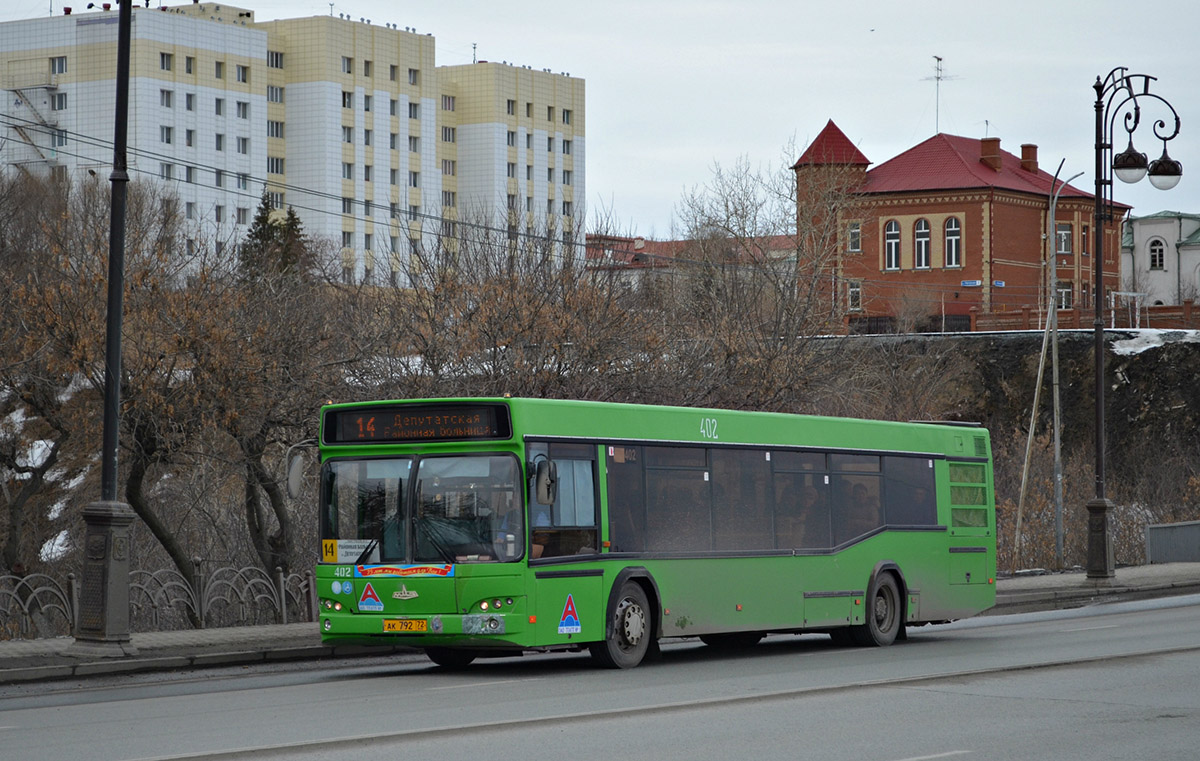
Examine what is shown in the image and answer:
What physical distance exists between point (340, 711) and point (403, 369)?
16.2m

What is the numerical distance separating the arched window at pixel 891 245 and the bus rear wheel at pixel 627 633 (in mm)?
71340

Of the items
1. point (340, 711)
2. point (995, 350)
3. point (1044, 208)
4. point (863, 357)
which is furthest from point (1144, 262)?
point (340, 711)

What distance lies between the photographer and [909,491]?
67.2 ft

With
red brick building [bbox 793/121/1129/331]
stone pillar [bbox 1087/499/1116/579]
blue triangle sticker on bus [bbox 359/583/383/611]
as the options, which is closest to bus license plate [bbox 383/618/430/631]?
blue triangle sticker on bus [bbox 359/583/383/611]

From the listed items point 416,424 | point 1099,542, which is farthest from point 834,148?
point 416,424

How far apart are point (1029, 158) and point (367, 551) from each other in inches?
3269

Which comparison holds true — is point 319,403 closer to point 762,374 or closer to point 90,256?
point 90,256

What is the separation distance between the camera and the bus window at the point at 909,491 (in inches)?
790

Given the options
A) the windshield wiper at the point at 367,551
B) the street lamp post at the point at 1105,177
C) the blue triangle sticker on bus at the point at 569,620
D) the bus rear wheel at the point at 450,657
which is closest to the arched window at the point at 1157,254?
the street lamp post at the point at 1105,177

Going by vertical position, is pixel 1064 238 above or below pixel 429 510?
above

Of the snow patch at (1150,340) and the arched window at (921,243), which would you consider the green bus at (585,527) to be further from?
the arched window at (921,243)

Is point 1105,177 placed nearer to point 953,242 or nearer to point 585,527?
point 585,527

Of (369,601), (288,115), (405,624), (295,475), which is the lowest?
(405,624)

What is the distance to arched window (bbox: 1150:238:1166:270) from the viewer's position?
133 m
